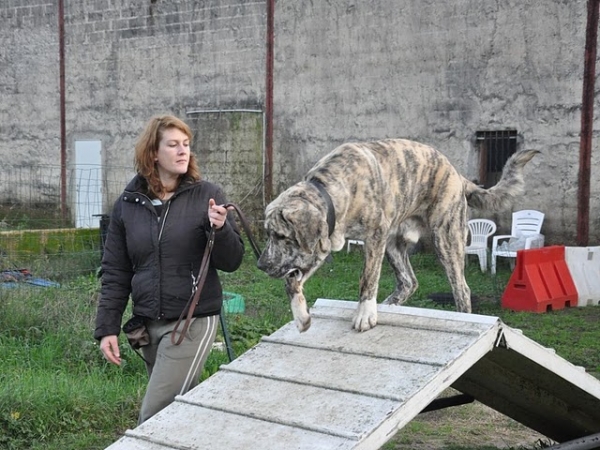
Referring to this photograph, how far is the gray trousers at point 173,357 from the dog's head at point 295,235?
1.37 ft

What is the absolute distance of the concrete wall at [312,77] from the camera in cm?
1157

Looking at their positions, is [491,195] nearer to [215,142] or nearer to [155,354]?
[155,354]

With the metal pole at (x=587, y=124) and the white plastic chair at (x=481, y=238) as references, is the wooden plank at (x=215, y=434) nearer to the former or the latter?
the white plastic chair at (x=481, y=238)

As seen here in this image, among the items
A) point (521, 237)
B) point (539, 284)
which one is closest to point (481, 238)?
point (521, 237)

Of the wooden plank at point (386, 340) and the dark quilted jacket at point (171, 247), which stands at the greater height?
the dark quilted jacket at point (171, 247)

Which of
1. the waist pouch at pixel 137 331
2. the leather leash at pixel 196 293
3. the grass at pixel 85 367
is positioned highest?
the leather leash at pixel 196 293

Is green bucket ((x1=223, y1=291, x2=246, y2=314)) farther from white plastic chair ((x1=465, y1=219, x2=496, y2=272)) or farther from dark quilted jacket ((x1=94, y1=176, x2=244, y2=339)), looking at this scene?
white plastic chair ((x1=465, y1=219, x2=496, y2=272))

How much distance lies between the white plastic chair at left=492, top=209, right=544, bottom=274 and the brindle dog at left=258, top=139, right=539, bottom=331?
20.3ft

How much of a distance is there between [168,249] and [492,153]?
9.20 meters

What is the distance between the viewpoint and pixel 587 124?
11.2 m

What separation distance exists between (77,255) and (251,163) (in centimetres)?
634

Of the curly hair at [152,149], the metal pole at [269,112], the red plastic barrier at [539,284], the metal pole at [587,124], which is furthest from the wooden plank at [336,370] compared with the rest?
the metal pole at [269,112]

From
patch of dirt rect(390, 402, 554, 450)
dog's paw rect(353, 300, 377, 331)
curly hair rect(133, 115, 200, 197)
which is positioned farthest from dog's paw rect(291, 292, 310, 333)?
patch of dirt rect(390, 402, 554, 450)

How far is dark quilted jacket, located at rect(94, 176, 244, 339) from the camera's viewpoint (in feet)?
12.4
